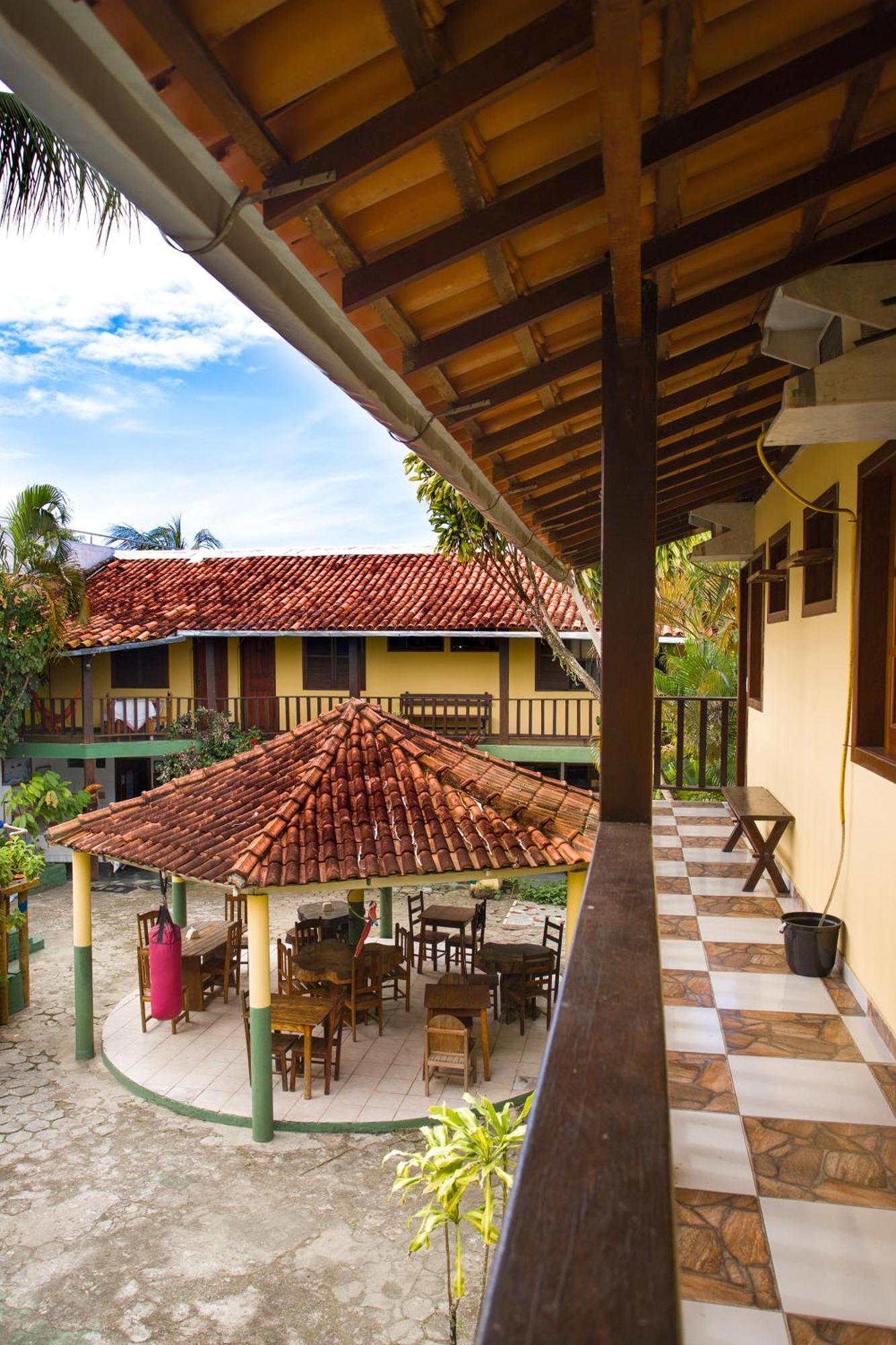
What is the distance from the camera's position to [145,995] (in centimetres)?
1043

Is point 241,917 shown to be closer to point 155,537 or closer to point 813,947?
point 813,947

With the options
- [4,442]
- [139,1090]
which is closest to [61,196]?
[139,1090]

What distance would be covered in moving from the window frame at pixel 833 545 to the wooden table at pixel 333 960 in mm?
6456

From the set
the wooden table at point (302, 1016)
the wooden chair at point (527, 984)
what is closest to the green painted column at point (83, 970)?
the wooden table at point (302, 1016)

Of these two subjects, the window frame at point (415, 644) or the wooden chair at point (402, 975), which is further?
the window frame at point (415, 644)

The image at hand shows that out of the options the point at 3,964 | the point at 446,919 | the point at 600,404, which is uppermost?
the point at 600,404

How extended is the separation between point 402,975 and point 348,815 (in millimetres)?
3173

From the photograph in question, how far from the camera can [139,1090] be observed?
9.07m

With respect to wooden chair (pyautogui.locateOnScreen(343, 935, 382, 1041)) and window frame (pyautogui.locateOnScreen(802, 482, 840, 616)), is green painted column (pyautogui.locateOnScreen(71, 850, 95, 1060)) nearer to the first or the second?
wooden chair (pyautogui.locateOnScreen(343, 935, 382, 1041))

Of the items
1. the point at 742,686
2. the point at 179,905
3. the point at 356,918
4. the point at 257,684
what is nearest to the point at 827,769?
the point at 742,686

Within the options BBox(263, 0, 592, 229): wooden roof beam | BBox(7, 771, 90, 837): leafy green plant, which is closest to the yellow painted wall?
BBox(263, 0, 592, 229): wooden roof beam

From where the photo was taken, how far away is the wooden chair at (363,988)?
31.7ft

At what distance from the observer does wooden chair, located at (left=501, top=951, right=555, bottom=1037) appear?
10000 mm

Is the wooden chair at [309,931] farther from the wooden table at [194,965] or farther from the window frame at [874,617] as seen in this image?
the window frame at [874,617]
